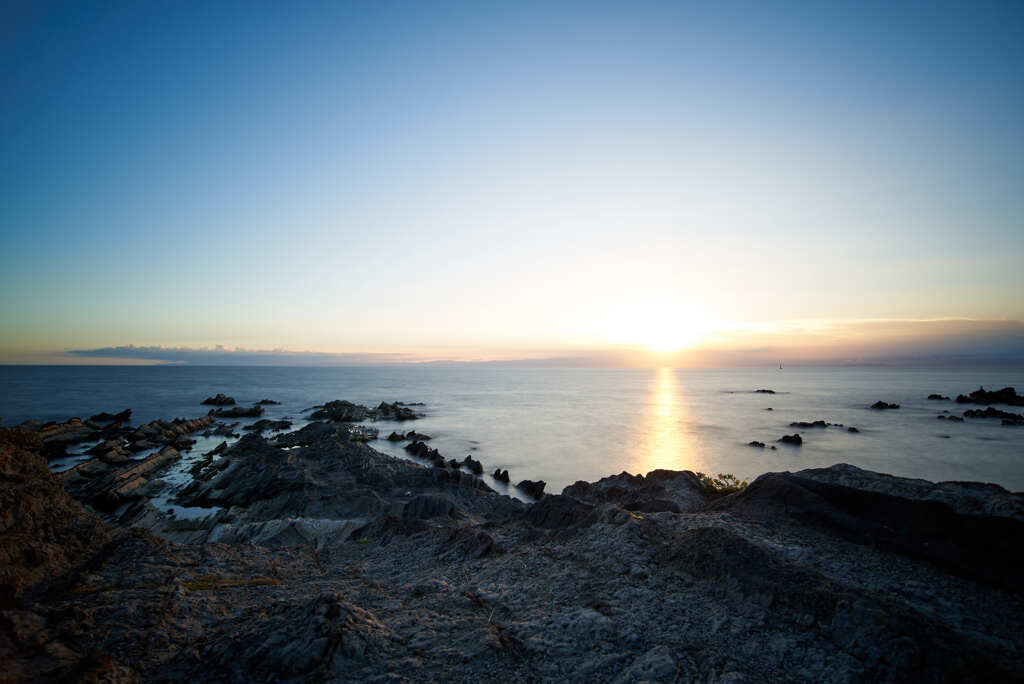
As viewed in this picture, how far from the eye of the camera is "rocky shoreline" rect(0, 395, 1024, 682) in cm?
645

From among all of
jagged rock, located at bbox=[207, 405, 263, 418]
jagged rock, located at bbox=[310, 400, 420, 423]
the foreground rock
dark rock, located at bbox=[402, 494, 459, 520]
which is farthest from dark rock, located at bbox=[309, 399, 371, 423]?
the foreground rock

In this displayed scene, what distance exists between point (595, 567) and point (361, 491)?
18064 millimetres

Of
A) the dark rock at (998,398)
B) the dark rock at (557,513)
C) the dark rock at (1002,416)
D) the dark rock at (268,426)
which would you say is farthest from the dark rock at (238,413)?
the dark rock at (998,398)

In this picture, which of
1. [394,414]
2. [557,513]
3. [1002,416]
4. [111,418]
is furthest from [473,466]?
[1002,416]

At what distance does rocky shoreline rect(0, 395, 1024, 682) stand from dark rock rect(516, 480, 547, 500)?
16570mm

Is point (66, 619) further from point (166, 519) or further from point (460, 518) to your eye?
point (166, 519)

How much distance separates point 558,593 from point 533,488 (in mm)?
24011

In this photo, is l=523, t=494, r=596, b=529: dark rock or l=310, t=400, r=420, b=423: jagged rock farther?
l=310, t=400, r=420, b=423: jagged rock

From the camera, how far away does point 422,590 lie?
32.8 ft

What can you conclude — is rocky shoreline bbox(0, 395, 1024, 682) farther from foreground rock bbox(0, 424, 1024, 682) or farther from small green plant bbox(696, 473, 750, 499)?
small green plant bbox(696, 473, 750, 499)

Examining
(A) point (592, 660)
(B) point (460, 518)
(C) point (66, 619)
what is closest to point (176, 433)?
(B) point (460, 518)

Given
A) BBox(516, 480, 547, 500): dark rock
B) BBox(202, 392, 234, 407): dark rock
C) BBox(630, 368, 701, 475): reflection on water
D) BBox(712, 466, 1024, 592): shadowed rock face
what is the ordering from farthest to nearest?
BBox(202, 392, 234, 407): dark rock
BBox(630, 368, 701, 475): reflection on water
BBox(516, 480, 547, 500): dark rock
BBox(712, 466, 1024, 592): shadowed rock face

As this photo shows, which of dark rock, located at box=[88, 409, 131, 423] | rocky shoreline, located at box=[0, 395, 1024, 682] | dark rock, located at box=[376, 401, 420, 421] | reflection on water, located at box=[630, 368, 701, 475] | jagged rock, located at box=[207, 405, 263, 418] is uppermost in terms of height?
rocky shoreline, located at box=[0, 395, 1024, 682]

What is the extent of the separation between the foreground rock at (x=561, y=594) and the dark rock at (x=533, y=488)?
17.3 metres
